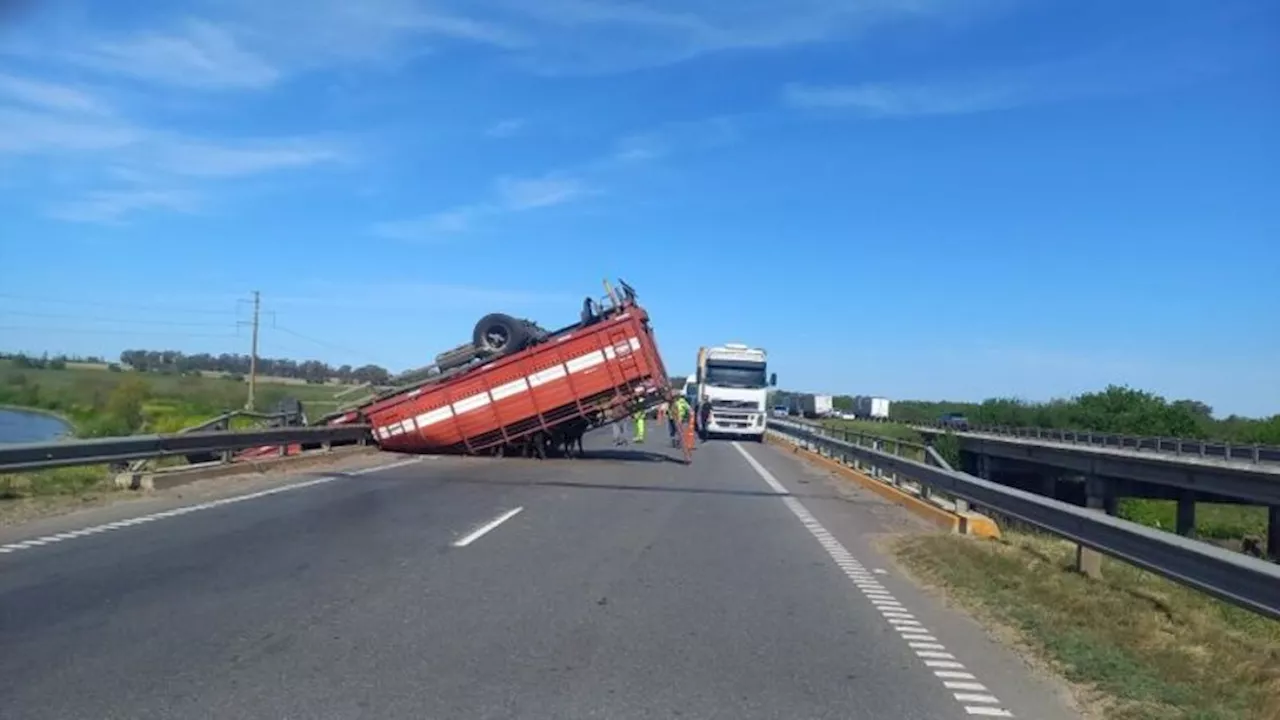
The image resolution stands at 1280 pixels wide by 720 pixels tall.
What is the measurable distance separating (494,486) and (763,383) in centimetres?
2870

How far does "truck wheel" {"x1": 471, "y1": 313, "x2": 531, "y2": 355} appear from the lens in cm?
2830

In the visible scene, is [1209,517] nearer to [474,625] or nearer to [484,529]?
[484,529]

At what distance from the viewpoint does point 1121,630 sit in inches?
360

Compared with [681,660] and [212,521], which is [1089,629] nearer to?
[681,660]

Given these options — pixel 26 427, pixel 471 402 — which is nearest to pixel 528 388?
pixel 471 402

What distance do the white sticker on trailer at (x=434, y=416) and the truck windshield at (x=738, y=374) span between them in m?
21.5

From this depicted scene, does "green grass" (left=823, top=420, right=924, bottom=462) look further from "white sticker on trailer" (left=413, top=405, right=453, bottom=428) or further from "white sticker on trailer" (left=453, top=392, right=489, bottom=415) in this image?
"white sticker on trailer" (left=413, top=405, right=453, bottom=428)

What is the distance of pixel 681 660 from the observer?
24.7 ft

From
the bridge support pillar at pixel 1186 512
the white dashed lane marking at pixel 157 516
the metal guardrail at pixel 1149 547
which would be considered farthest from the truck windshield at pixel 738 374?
the metal guardrail at pixel 1149 547

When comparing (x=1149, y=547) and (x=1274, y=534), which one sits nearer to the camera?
(x=1149, y=547)

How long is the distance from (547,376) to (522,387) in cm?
64

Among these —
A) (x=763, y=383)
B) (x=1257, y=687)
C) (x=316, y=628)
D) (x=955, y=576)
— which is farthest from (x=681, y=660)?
(x=763, y=383)

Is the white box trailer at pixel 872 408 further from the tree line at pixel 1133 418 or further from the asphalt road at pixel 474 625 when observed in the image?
the asphalt road at pixel 474 625

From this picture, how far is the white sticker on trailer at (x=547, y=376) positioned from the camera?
2723 cm
